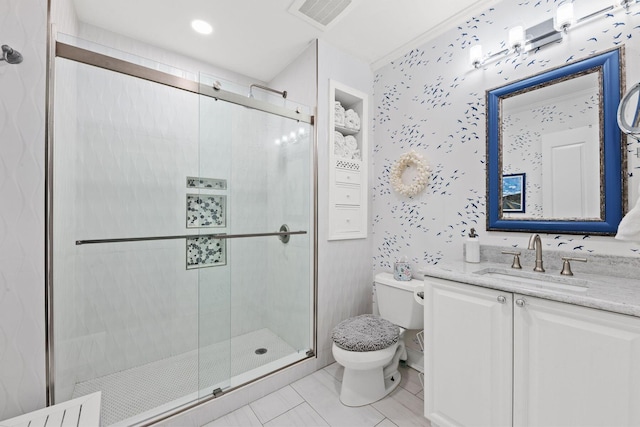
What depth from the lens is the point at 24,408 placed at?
105 cm

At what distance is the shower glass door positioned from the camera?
1654mm

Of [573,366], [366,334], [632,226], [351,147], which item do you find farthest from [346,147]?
[573,366]

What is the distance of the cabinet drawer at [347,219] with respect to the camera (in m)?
2.15

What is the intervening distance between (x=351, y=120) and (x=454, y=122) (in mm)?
849

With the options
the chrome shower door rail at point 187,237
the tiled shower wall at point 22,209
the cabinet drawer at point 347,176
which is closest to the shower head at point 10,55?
the tiled shower wall at point 22,209

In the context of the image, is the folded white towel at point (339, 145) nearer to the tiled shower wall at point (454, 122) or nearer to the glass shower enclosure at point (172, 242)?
the glass shower enclosure at point (172, 242)

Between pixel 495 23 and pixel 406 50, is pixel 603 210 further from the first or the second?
pixel 406 50

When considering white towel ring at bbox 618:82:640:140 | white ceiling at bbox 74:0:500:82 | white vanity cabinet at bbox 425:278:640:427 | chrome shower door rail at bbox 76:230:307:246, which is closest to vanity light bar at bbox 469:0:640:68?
white ceiling at bbox 74:0:500:82

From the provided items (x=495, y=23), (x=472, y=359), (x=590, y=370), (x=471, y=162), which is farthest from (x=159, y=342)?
(x=495, y=23)

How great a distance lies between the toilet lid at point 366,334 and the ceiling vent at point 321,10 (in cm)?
213

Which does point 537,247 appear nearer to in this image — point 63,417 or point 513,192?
point 513,192

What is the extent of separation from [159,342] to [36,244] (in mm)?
1286

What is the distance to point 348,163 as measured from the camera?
7.25 feet

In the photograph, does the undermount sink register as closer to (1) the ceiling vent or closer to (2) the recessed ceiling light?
(1) the ceiling vent
